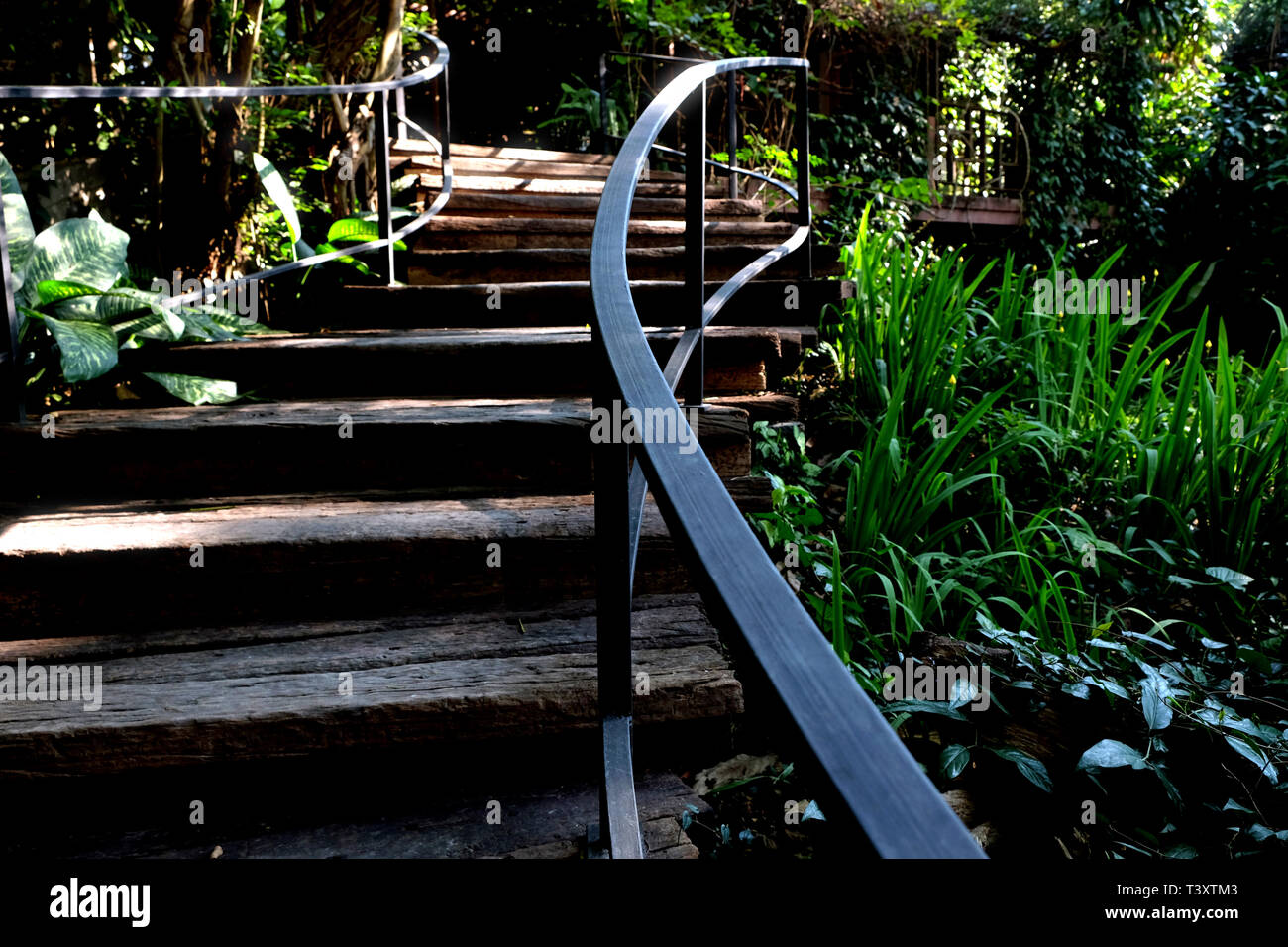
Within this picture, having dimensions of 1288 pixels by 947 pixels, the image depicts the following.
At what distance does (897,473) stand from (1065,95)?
22.6 ft

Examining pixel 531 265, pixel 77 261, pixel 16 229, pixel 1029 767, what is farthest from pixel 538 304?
pixel 1029 767

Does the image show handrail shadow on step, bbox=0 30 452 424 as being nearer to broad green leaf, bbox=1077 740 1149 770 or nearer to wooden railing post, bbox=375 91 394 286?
wooden railing post, bbox=375 91 394 286

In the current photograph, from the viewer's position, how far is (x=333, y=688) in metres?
1.31

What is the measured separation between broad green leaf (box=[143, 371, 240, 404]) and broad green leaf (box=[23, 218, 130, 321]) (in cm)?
20

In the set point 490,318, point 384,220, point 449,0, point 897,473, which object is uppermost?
point 449,0

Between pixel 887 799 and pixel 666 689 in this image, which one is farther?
pixel 666 689

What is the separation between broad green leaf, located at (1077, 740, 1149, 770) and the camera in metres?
1.27

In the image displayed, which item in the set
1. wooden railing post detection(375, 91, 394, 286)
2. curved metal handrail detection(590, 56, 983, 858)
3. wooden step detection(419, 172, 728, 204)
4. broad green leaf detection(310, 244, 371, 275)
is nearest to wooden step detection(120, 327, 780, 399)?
wooden railing post detection(375, 91, 394, 286)

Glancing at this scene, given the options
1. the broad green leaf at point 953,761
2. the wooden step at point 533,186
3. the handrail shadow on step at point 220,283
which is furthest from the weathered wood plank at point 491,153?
the broad green leaf at point 953,761

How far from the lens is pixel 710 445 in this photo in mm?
1830
